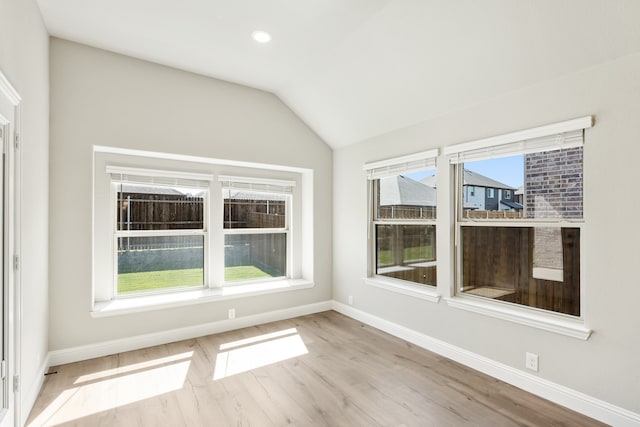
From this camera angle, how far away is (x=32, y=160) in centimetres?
237

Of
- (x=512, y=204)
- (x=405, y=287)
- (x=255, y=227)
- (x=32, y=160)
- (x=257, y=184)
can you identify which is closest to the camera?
(x=32, y=160)

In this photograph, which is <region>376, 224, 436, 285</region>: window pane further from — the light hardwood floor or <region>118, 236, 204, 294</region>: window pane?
<region>118, 236, 204, 294</region>: window pane

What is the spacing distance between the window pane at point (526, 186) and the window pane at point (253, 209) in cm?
254

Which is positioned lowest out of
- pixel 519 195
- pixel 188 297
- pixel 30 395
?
pixel 30 395

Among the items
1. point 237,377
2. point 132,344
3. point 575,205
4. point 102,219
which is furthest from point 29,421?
point 575,205

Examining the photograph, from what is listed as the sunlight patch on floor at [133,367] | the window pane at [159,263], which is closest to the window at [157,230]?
the window pane at [159,263]

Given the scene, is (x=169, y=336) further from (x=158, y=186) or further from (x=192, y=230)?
(x=158, y=186)

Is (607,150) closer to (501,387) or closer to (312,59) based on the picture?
(501,387)

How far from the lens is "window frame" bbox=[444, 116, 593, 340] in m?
2.33

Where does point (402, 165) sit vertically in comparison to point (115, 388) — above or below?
above

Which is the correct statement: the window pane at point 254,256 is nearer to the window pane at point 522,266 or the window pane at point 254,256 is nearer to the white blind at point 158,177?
the white blind at point 158,177

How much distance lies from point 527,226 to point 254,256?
3.24 meters

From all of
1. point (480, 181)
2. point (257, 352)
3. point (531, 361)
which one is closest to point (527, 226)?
point (480, 181)

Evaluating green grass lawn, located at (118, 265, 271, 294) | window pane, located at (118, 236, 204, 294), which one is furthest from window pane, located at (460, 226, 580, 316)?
window pane, located at (118, 236, 204, 294)
